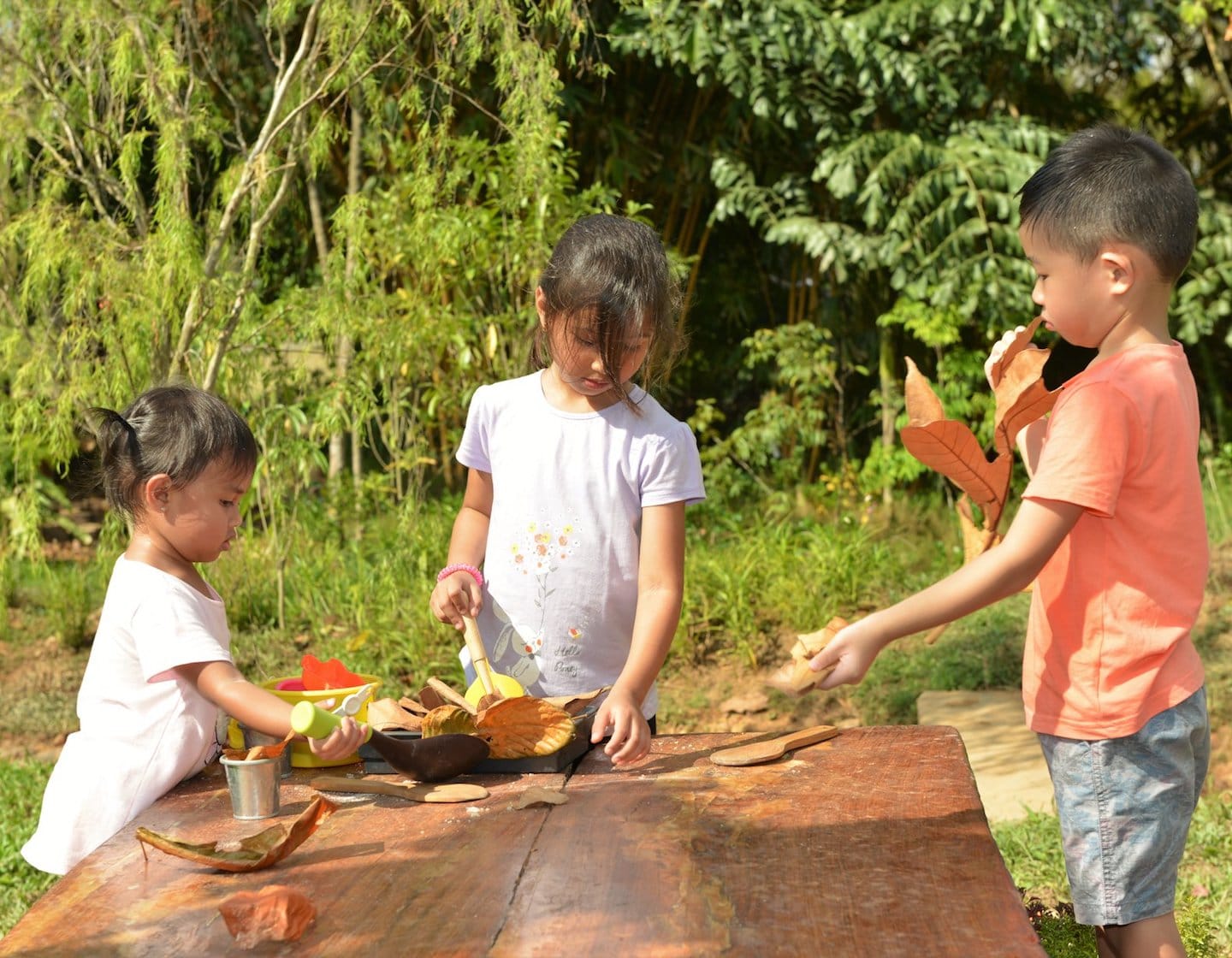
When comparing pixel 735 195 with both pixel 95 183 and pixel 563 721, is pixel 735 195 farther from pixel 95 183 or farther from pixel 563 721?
pixel 563 721

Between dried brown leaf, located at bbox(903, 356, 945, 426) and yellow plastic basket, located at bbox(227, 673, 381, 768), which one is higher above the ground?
dried brown leaf, located at bbox(903, 356, 945, 426)

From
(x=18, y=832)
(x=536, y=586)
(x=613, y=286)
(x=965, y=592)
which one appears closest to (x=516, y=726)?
(x=536, y=586)

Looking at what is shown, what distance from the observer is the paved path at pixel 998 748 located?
416 centimetres

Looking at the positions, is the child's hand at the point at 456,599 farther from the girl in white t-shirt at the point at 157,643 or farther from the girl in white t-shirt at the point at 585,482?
the girl in white t-shirt at the point at 157,643

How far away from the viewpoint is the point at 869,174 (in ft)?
22.3

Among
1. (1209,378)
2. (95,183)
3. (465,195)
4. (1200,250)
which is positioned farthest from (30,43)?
(1209,378)

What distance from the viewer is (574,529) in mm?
2420

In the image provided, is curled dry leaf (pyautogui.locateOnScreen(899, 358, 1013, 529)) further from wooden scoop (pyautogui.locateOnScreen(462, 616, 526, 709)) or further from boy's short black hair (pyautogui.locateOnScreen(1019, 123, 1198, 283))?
wooden scoop (pyautogui.locateOnScreen(462, 616, 526, 709))

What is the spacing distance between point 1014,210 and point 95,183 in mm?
4189

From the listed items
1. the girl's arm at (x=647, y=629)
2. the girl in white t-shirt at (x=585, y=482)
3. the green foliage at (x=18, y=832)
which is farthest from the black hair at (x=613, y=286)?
the green foliage at (x=18, y=832)

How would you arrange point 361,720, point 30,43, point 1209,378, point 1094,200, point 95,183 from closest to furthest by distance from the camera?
point 1094,200 → point 361,720 → point 30,43 → point 95,183 → point 1209,378

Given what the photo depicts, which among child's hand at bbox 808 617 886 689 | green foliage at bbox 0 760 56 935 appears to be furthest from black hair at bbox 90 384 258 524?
green foliage at bbox 0 760 56 935

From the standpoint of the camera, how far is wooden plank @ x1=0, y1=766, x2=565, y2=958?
1331mm

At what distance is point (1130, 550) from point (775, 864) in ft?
2.27
